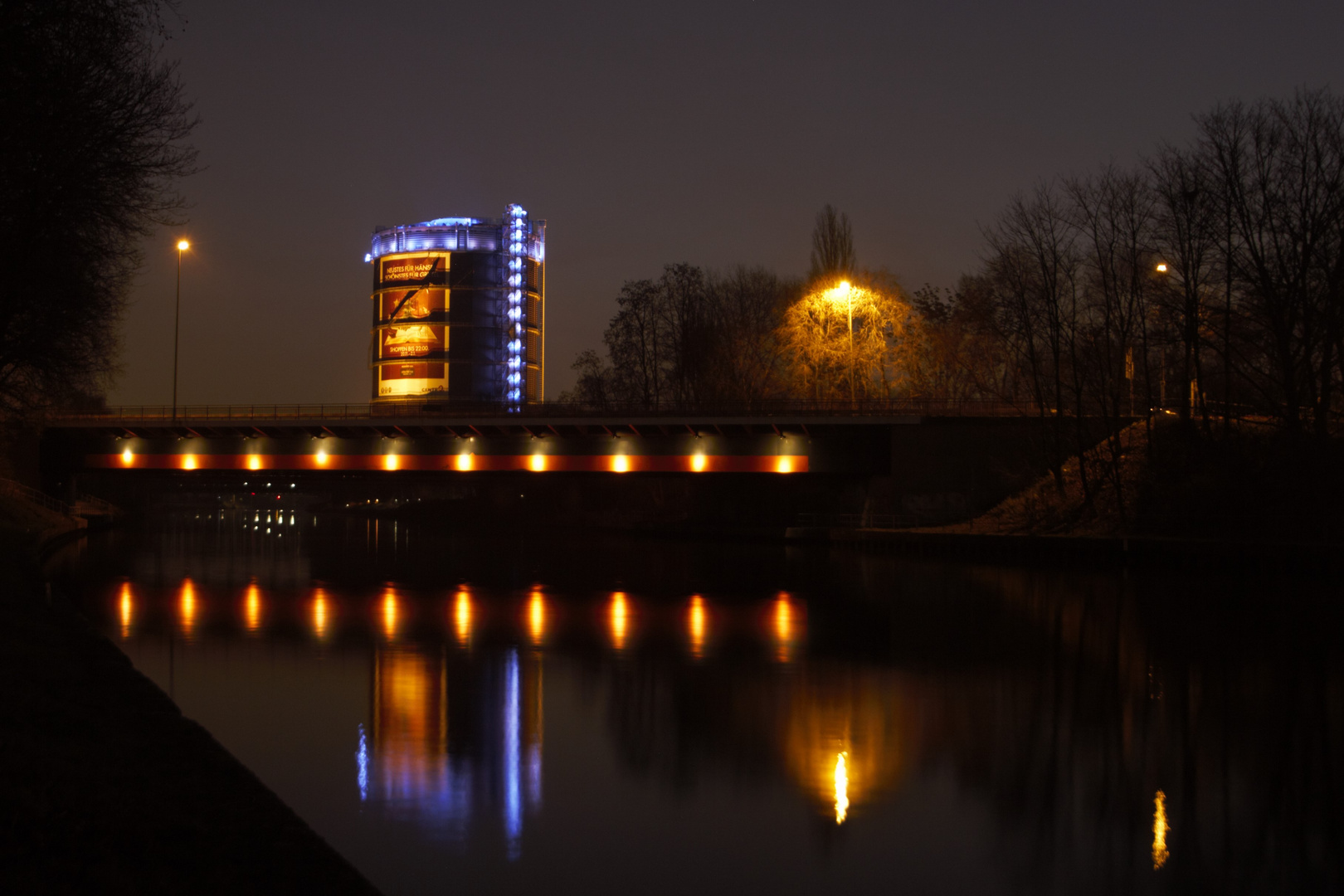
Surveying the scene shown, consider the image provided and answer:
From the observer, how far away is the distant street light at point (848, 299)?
6249 cm

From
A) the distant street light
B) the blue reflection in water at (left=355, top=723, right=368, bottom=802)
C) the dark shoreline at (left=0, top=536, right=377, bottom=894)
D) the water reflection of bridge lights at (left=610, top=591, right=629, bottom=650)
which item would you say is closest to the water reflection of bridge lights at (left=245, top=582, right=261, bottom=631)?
the water reflection of bridge lights at (left=610, top=591, right=629, bottom=650)

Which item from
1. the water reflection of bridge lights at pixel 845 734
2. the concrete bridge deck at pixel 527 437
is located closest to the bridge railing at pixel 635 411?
the concrete bridge deck at pixel 527 437

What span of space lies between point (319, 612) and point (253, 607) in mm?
2463

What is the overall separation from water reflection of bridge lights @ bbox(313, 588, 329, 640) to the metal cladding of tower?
6812 cm

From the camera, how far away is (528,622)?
89.0 ft

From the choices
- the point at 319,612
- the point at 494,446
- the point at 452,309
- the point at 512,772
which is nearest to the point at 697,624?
the point at 319,612

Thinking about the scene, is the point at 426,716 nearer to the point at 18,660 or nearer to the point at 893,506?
the point at 18,660

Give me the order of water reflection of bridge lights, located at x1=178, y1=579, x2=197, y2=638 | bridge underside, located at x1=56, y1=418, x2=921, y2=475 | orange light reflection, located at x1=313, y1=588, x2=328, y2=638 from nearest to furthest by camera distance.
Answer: orange light reflection, located at x1=313, y1=588, x2=328, y2=638
water reflection of bridge lights, located at x1=178, y1=579, x2=197, y2=638
bridge underside, located at x1=56, y1=418, x2=921, y2=475

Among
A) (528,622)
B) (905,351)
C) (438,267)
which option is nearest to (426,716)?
(528,622)

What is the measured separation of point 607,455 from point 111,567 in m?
25.0

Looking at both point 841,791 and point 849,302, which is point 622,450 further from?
point 841,791

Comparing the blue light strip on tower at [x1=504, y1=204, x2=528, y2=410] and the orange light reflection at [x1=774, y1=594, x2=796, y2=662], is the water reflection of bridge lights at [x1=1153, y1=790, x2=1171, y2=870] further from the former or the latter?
the blue light strip on tower at [x1=504, y1=204, x2=528, y2=410]

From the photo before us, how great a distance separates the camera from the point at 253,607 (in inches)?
1201

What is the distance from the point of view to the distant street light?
6249cm
